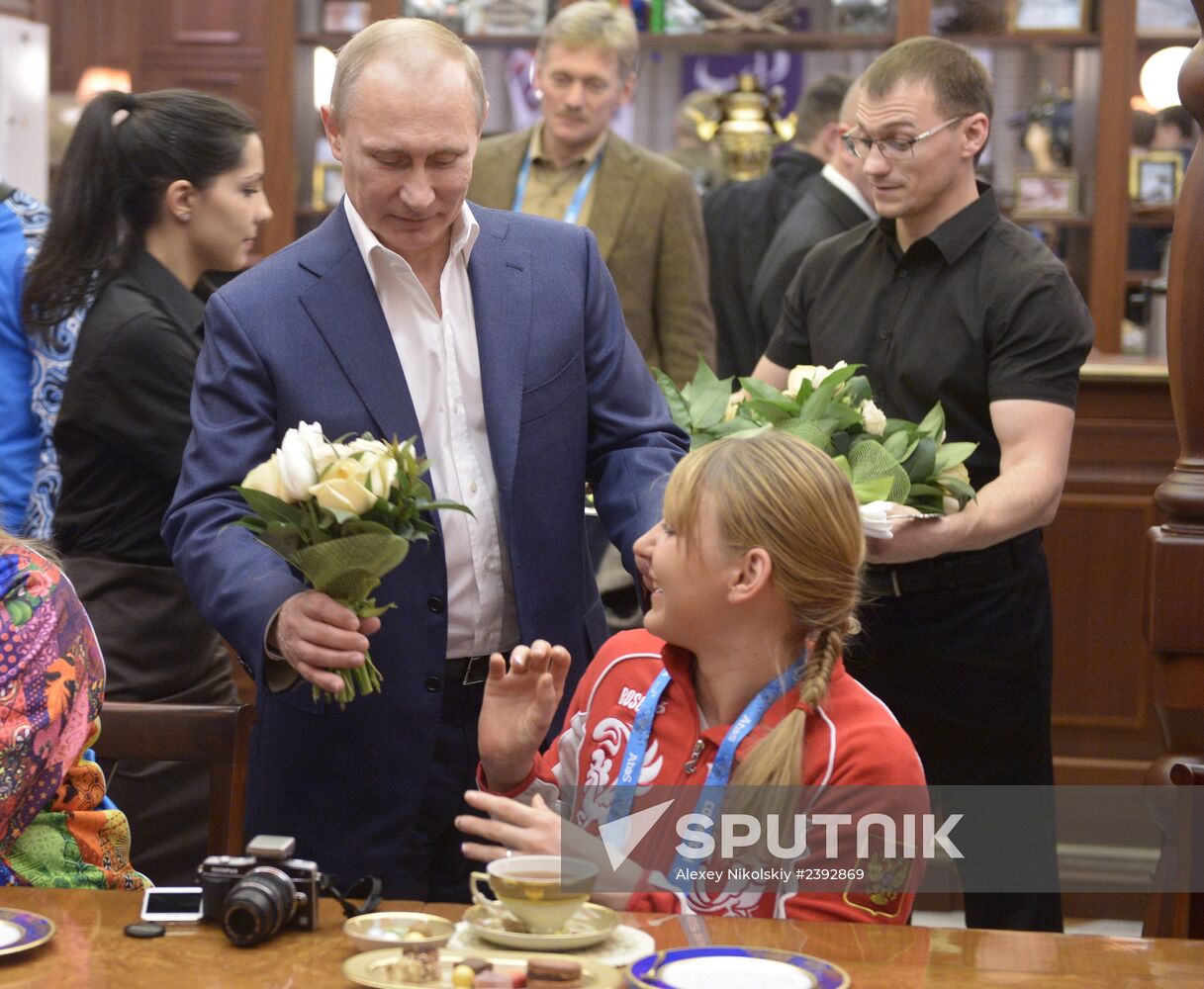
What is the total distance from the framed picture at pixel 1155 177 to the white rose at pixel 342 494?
197 inches

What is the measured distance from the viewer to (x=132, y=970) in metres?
1.50

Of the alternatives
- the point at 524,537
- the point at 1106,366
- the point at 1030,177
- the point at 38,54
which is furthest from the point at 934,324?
the point at 38,54

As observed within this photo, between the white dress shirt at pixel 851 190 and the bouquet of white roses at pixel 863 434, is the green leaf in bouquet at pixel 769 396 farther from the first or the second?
the white dress shirt at pixel 851 190

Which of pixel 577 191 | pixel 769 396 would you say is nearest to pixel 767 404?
pixel 769 396

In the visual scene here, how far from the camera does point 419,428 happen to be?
7.25ft

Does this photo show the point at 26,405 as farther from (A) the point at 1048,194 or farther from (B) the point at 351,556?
(A) the point at 1048,194

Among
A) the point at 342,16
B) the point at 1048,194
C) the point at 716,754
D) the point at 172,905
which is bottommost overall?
the point at 172,905

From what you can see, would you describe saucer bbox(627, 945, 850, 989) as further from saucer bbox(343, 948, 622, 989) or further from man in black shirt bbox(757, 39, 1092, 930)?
man in black shirt bbox(757, 39, 1092, 930)

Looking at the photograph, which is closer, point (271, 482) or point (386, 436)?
point (271, 482)

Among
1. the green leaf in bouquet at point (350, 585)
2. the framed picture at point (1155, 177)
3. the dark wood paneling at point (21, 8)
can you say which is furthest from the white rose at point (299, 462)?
the dark wood paneling at point (21, 8)

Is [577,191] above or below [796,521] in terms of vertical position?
above

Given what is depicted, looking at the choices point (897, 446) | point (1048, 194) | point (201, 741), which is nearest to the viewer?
point (201, 741)

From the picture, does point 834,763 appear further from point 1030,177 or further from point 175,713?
point 1030,177

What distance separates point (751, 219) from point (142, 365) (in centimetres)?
266
